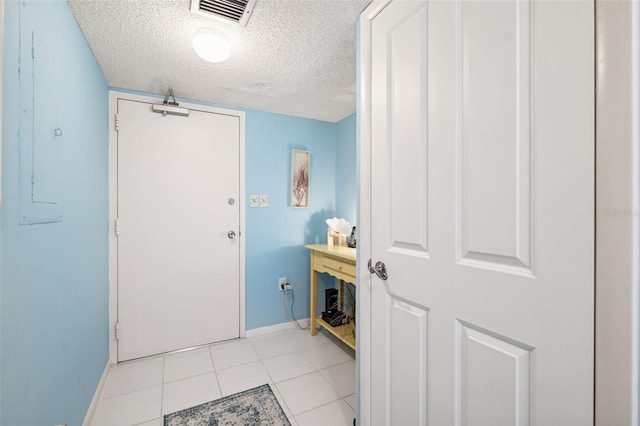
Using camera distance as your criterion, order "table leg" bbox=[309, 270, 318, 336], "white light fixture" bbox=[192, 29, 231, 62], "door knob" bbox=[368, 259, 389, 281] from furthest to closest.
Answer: "table leg" bbox=[309, 270, 318, 336] → "white light fixture" bbox=[192, 29, 231, 62] → "door knob" bbox=[368, 259, 389, 281]

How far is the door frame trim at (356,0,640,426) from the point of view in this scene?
571 mm

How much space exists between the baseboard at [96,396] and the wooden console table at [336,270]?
61.4 inches

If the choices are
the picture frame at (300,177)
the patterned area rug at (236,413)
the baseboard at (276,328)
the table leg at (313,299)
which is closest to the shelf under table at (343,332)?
the table leg at (313,299)

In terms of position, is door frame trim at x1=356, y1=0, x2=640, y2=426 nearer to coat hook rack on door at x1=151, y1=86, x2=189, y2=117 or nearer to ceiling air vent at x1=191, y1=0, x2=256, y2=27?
ceiling air vent at x1=191, y1=0, x2=256, y2=27

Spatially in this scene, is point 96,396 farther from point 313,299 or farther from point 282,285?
point 313,299

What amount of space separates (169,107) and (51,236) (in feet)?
4.75

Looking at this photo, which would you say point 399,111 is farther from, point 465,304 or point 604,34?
point 465,304

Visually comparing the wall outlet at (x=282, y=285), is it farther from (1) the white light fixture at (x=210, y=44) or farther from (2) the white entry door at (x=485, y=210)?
(1) the white light fixture at (x=210, y=44)

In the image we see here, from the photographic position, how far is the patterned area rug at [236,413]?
152 cm

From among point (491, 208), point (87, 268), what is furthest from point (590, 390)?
point (87, 268)

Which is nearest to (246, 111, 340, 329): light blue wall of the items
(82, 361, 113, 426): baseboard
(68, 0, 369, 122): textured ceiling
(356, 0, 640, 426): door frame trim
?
(68, 0, 369, 122): textured ceiling

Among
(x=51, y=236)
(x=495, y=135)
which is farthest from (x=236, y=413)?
(x=495, y=135)

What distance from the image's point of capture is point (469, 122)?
0.86m

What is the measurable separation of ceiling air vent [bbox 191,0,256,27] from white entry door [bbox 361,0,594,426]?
0.62 metres
